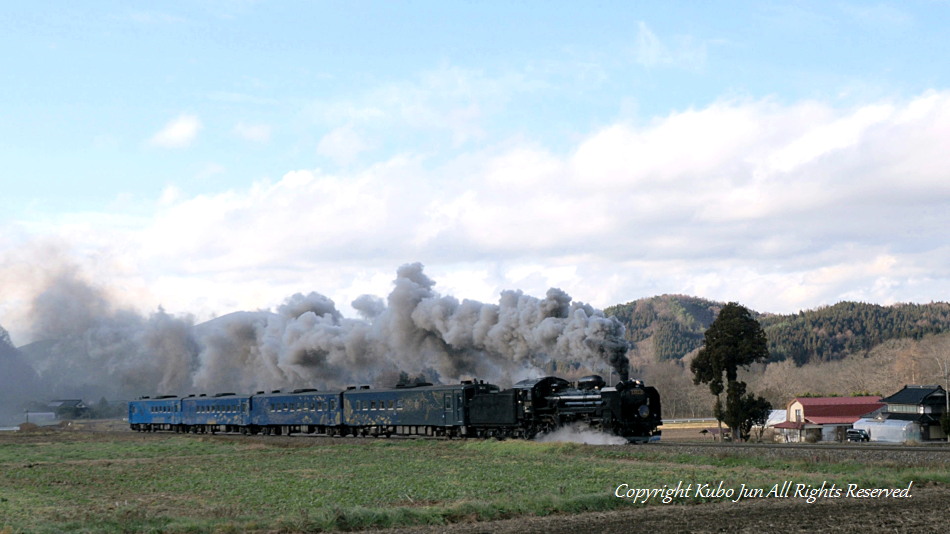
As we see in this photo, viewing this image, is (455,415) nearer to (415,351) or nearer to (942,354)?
(415,351)

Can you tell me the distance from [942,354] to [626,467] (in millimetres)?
115704

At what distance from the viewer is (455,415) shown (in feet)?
171

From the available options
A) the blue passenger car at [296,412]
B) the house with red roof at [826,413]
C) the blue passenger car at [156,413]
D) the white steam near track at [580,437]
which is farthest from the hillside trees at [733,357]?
the blue passenger car at [156,413]

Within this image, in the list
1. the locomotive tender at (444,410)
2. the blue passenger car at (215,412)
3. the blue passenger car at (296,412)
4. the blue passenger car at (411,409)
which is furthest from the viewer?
the blue passenger car at (215,412)

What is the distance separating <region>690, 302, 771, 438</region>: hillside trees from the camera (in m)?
63.2

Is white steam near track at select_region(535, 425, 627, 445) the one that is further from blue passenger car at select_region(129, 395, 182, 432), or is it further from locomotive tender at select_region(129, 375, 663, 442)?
blue passenger car at select_region(129, 395, 182, 432)

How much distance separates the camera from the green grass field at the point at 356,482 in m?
21.7

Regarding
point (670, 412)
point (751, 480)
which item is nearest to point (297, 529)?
point (751, 480)

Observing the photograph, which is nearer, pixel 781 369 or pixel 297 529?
pixel 297 529

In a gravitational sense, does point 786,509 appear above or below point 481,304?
below

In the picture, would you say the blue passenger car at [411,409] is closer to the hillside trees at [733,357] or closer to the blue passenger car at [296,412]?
the blue passenger car at [296,412]

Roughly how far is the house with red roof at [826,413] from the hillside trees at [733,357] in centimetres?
2687

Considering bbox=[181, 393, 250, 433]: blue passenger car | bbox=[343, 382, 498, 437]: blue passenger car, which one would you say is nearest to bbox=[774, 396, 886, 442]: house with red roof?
bbox=[343, 382, 498, 437]: blue passenger car

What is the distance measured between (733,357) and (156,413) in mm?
56942
